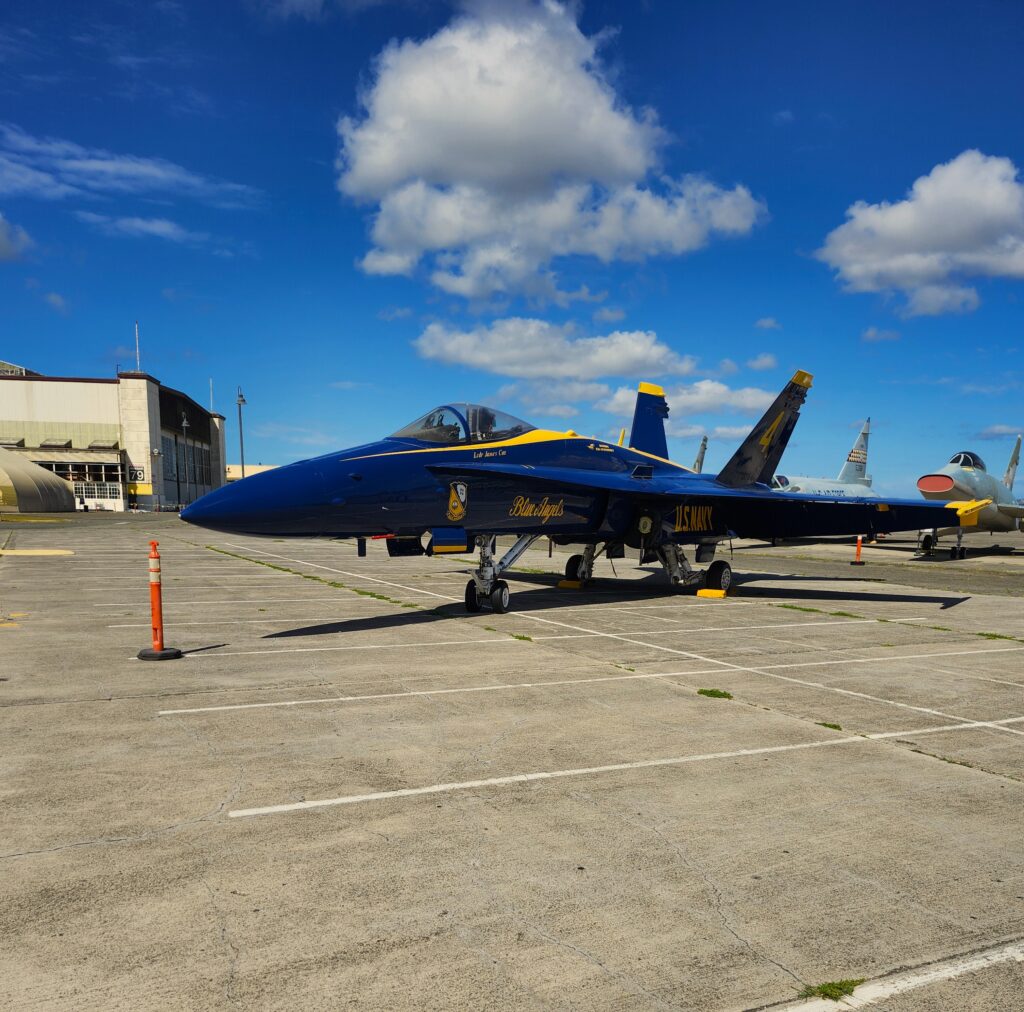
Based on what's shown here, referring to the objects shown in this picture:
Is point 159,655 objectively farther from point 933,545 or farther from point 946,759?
point 933,545

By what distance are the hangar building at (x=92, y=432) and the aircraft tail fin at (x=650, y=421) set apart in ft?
315

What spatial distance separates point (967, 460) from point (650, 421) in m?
18.4

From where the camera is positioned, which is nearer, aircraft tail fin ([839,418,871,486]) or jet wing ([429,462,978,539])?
jet wing ([429,462,978,539])

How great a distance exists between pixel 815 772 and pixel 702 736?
0.96 metres

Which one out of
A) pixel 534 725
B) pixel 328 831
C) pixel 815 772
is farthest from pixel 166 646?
pixel 815 772

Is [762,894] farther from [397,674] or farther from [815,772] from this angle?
[397,674]

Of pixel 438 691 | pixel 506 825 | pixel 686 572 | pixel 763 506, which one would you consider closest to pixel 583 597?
pixel 686 572

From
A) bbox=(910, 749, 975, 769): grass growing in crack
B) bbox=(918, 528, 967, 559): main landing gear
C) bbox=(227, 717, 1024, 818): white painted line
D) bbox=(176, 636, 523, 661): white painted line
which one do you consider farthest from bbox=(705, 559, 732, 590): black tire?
bbox=(918, 528, 967, 559): main landing gear

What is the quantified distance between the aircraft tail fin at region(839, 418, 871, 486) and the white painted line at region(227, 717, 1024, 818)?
34.7 meters

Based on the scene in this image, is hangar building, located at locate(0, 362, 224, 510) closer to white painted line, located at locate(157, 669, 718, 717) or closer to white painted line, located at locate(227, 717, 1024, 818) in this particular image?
white painted line, located at locate(157, 669, 718, 717)

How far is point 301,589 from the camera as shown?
1653 cm

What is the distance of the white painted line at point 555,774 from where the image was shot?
14.7ft

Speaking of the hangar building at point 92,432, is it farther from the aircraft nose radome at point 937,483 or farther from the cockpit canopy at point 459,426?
the cockpit canopy at point 459,426

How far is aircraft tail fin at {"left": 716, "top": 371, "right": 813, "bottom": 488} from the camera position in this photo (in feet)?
59.9
